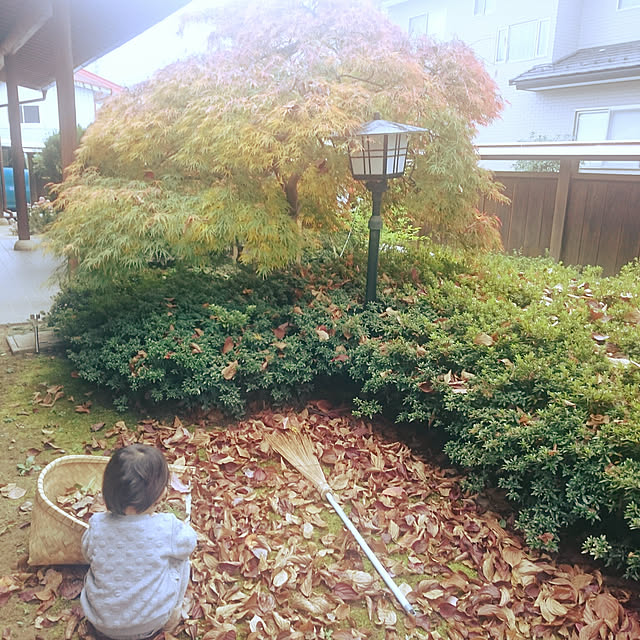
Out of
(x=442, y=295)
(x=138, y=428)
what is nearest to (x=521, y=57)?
(x=442, y=295)

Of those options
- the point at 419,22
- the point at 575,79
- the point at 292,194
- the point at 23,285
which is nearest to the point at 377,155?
the point at 292,194

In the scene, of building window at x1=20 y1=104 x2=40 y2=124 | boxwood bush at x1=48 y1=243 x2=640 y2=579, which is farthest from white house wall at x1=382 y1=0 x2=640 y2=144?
building window at x1=20 y1=104 x2=40 y2=124

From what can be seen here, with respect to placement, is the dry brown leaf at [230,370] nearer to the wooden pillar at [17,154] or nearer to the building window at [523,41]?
the wooden pillar at [17,154]

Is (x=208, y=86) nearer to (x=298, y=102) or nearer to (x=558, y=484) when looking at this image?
(x=298, y=102)

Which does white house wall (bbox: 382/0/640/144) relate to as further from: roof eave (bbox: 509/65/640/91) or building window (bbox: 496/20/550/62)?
roof eave (bbox: 509/65/640/91)

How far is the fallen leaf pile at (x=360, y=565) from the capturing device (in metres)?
2.22

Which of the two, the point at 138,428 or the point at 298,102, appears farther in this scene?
the point at 298,102

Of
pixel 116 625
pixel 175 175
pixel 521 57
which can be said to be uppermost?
pixel 521 57

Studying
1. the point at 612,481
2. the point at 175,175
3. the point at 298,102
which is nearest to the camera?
the point at 612,481

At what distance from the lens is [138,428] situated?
356cm

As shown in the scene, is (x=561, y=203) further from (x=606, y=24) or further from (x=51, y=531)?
(x=606, y=24)

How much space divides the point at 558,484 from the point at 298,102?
2745 millimetres

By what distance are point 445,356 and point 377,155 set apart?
1391mm

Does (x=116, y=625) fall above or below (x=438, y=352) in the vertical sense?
below
